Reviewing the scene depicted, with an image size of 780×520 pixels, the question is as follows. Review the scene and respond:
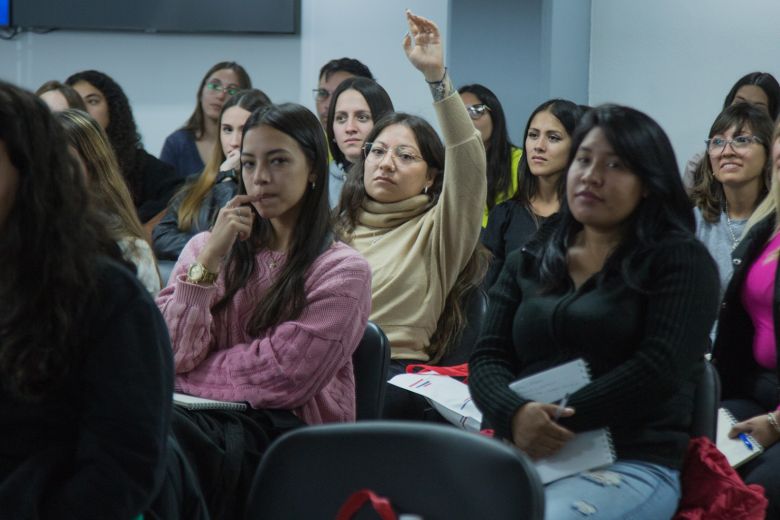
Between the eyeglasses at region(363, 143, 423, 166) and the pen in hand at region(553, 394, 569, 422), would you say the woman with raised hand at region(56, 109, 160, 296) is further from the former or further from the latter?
the pen in hand at region(553, 394, 569, 422)

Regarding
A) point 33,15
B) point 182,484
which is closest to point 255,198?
point 182,484

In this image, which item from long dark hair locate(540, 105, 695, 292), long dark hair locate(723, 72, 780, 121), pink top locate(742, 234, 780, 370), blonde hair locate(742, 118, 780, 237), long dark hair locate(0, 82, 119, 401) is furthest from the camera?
long dark hair locate(723, 72, 780, 121)

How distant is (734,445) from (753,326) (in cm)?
43

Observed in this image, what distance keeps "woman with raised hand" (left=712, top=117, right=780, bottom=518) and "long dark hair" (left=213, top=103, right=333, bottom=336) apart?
1056 millimetres

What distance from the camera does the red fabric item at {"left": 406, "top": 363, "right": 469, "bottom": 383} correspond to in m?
2.87

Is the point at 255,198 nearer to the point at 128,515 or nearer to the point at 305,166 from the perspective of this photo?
the point at 305,166

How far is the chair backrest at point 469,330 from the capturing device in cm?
309

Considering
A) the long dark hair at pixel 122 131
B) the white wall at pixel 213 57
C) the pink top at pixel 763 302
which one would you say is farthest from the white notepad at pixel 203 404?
the white wall at pixel 213 57

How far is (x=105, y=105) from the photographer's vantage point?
5.00 m

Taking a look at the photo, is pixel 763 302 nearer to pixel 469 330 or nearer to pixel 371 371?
pixel 469 330

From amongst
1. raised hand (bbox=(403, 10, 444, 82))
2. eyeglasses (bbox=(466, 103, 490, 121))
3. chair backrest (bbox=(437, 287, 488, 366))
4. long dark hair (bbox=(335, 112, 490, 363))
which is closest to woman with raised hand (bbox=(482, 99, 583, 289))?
eyeglasses (bbox=(466, 103, 490, 121))

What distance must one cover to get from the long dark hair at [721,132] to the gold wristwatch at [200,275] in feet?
6.82

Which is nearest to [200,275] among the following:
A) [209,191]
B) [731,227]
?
[209,191]

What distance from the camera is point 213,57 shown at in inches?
243
